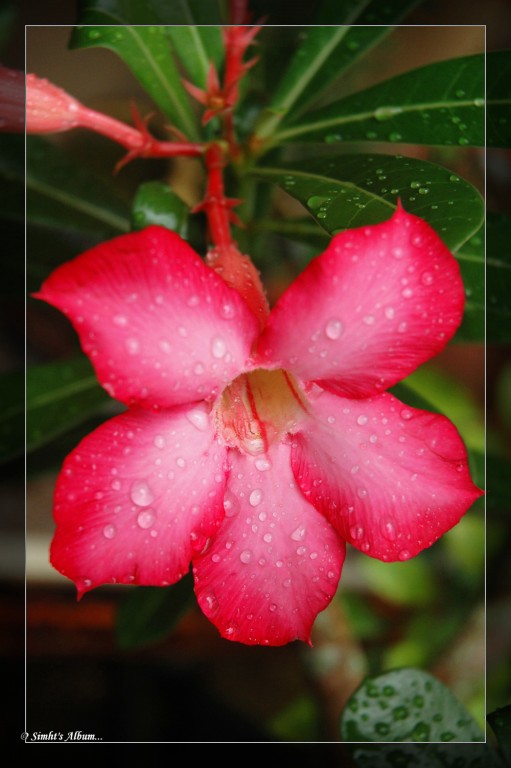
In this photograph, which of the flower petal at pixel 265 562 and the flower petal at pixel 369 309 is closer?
the flower petal at pixel 369 309

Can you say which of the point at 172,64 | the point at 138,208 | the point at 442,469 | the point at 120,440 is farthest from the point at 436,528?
the point at 172,64

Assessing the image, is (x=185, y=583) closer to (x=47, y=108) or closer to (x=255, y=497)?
(x=255, y=497)

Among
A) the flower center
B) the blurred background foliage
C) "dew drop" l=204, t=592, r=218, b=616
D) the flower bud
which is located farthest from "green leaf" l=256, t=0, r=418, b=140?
"dew drop" l=204, t=592, r=218, b=616

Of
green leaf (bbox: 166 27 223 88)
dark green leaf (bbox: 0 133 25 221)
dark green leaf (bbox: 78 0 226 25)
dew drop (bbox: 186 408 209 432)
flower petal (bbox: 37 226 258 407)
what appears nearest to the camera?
flower petal (bbox: 37 226 258 407)

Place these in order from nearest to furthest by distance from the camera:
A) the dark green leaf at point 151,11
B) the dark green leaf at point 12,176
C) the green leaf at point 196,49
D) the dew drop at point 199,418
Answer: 1. the dew drop at point 199,418
2. the dark green leaf at point 151,11
3. the green leaf at point 196,49
4. the dark green leaf at point 12,176

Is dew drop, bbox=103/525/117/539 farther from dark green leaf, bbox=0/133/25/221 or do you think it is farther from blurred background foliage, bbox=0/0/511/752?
dark green leaf, bbox=0/133/25/221

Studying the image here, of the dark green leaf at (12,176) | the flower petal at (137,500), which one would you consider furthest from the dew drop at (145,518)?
the dark green leaf at (12,176)

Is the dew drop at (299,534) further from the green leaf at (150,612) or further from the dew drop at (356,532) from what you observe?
the green leaf at (150,612)

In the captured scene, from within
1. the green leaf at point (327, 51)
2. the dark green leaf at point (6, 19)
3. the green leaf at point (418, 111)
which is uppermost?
the dark green leaf at point (6, 19)
